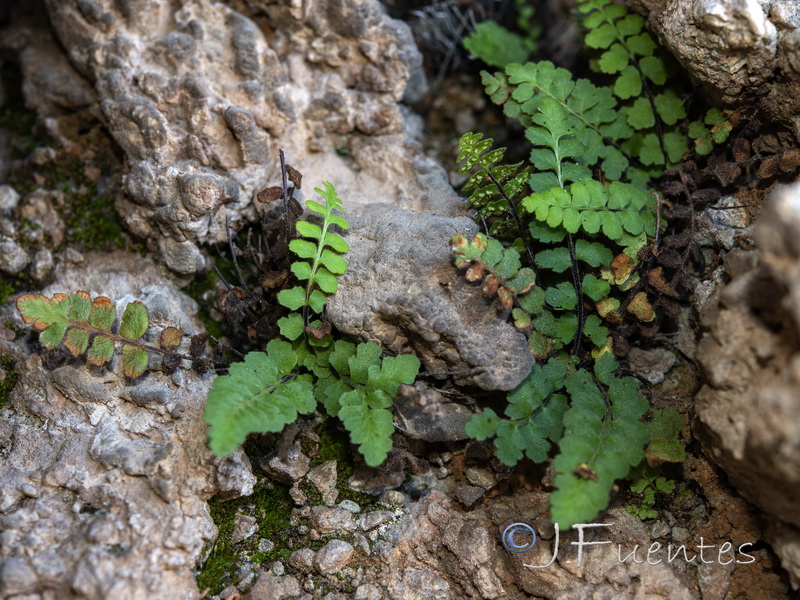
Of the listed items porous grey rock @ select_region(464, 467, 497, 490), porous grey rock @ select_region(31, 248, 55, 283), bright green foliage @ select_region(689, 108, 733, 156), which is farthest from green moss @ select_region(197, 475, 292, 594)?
bright green foliage @ select_region(689, 108, 733, 156)

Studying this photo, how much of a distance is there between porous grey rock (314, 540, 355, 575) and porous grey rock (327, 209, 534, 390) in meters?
1.09

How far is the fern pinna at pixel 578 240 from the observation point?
341cm

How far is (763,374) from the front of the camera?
9.43ft

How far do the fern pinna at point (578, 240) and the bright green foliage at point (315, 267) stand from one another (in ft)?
2.32

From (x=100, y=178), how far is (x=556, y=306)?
331cm

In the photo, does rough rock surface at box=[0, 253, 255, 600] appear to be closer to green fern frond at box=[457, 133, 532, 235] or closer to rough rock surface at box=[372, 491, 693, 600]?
rough rock surface at box=[372, 491, 693, 600]

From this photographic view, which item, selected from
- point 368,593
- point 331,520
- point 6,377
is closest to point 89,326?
point 6,377

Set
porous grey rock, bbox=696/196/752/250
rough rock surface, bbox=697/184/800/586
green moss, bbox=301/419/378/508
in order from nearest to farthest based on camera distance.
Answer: rough rock surface, bbox=697/184/800/586 < green moss, bbox=301/419/378/508 < porous grey rock, bbox=696/196/752/250

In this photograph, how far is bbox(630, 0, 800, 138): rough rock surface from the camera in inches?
139

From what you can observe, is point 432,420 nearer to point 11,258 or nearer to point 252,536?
point 252,536

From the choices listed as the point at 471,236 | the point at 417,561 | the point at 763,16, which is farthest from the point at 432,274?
the point at 763,16

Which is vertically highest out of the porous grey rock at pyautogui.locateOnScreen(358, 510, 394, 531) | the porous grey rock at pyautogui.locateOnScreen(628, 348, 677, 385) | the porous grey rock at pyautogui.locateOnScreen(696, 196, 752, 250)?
the porous grey rock at pyautogui.locateOnScreen(696, 196, 752, 250)

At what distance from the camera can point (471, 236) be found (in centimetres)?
385

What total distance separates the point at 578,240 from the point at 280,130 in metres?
2.16
